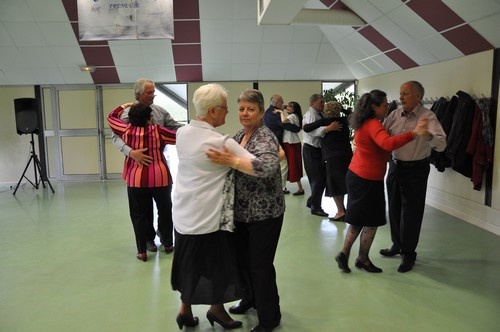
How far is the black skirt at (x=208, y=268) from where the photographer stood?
6.84 feet

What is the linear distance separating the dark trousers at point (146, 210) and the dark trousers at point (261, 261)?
1.42 metres

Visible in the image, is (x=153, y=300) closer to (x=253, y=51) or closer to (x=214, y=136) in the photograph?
(x=214, y=136)

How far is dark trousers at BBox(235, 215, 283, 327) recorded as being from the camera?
2.09 metres

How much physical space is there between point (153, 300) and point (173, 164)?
5.50 meters

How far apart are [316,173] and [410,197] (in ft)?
5.89

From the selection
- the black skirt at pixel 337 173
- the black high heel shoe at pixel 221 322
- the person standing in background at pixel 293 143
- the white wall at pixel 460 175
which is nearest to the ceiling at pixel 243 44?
the white wall at pixel 460 175

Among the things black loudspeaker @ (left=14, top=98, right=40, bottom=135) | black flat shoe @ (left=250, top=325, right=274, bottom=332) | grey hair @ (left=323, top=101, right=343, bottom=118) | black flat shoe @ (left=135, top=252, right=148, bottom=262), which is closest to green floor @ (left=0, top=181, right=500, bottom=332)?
black flat shoe @ (left=135, top=252, right=148, bottom=262)

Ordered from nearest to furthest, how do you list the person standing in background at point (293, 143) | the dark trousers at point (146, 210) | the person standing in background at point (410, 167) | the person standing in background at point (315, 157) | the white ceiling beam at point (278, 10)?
the person standing in background at point (410, 167) < the dark trousers at point (146, 210) < the white ceiling beam at point (278, 10) < the person standing in background at point (315, 157) < the person standing in background at point (293, 143)

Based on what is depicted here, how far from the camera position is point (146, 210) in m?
3.42

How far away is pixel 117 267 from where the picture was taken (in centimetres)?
330

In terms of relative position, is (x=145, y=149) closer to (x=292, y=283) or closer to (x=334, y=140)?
(x=292, y=283)

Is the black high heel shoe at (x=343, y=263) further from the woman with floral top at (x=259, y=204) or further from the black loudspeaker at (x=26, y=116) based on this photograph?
the black loudspeaker at (x=26, y=116)

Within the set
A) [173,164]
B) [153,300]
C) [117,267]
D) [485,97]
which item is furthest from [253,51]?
[153,300]

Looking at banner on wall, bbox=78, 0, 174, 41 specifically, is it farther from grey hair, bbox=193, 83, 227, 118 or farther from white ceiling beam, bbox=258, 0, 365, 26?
grey hair, bbox=193, 83, 227, 118
